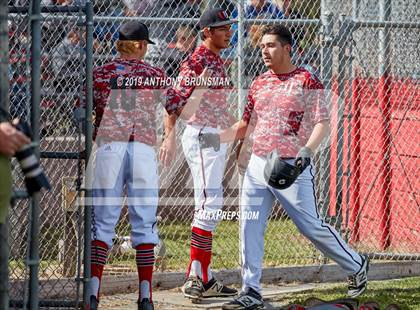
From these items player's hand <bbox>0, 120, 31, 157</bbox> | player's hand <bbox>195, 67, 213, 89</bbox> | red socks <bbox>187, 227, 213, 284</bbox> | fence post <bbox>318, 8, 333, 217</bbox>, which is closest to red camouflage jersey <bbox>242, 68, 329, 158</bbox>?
player's hand <bbox>195, 67, 213, 89</bbox>

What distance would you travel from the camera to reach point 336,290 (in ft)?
31.3

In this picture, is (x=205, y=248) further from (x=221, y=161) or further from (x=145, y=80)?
(x=145, y=80)

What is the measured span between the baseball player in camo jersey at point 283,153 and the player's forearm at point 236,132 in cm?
8

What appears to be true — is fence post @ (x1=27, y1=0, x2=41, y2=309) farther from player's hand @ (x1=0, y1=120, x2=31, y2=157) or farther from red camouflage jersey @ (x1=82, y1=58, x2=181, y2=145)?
player's hand @ (x1=0, y1=120, x2=31, y2=157)

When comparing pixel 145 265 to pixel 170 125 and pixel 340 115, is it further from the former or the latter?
pixel 340 115

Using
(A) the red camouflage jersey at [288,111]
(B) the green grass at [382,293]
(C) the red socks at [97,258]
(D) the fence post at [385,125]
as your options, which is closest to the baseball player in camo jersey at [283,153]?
(A) the red camouflage jersey at [288,111]

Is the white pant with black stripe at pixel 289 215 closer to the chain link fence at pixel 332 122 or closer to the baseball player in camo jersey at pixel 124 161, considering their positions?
the baseball player in camo jersey at pixel 124 161

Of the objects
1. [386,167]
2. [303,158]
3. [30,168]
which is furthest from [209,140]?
[30,168]

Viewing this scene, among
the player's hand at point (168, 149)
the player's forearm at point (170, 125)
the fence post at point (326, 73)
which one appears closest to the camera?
the player's hand at point (168, 149)

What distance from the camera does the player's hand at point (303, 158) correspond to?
804cm

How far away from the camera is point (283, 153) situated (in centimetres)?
824

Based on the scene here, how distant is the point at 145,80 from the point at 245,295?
1814 millimetres

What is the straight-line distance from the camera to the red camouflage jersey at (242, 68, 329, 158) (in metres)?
8.23

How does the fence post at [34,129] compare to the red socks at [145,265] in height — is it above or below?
above
